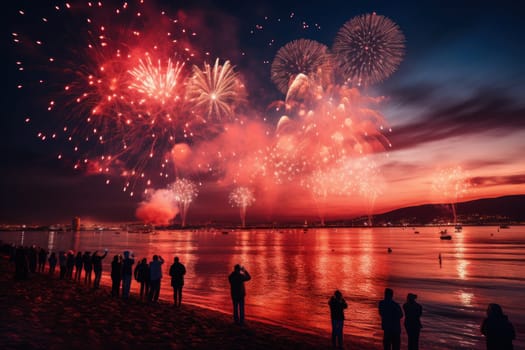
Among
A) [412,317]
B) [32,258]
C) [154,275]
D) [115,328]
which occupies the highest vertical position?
[154,275]

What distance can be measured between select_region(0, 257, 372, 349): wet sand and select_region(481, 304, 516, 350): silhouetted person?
4925mm

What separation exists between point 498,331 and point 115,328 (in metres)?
10.1

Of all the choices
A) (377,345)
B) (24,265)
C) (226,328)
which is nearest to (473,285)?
(377,345)

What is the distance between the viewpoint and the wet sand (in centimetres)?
954

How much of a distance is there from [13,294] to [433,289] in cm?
3139

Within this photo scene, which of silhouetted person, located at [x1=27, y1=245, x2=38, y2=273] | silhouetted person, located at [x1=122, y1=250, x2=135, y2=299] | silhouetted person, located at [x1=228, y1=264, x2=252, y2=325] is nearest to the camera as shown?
silhouetted person, located at [x1=228, y1=264, x2=252, y2=325]

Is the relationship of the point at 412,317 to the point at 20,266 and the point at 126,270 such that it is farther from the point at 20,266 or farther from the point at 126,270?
the point at 20,266

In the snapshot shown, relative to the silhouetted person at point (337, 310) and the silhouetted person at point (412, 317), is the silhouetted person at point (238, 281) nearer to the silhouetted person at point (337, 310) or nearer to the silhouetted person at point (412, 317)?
the silhouetted person at point (337, 310)

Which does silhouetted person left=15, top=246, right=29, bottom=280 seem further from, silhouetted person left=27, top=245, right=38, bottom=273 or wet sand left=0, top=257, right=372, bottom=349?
silhouetted person left=27, top=245, right=38, bottom=273

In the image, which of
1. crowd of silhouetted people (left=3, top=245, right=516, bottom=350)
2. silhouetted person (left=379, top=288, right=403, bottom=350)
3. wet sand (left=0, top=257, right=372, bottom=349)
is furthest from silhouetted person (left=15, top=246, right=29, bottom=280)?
silhouetted person (left=379, top=288, right=403, bottom=350)

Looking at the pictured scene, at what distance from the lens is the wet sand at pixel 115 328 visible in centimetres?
954

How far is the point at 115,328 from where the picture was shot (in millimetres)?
10953

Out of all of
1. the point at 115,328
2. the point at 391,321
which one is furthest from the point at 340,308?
the point at 115,328

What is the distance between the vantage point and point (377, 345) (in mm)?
14359
